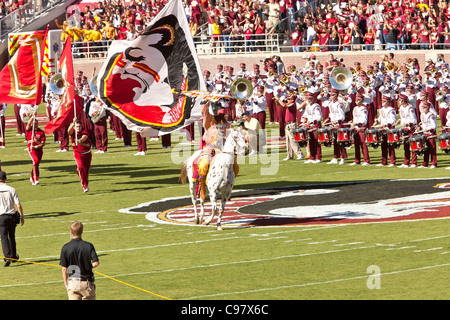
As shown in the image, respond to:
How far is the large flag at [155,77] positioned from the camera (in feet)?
79.5

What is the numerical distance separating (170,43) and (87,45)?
25.3 m

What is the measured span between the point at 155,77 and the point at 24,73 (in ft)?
14.6

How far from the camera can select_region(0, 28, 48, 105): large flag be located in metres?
27.1

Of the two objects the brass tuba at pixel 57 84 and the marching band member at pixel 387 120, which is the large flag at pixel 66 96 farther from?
the marching band member at pixel 387 120

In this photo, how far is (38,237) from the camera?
18.8 meters

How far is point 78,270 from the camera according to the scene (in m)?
11.5

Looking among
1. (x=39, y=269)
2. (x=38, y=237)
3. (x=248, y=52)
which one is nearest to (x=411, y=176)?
(x=38, y=237)

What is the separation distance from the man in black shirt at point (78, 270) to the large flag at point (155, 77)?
12.3 meters

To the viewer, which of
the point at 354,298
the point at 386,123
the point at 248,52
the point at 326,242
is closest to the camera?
the point at 354,298

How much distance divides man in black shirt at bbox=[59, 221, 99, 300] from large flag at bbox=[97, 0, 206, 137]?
12.3 m

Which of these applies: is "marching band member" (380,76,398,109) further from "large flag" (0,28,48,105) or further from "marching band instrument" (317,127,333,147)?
"large flag" (0,28,48,105)

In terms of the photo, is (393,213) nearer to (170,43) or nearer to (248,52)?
(170,43)


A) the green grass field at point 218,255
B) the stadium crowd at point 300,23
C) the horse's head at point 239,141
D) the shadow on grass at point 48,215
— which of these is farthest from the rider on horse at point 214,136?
the stadium crowd at point 300,23

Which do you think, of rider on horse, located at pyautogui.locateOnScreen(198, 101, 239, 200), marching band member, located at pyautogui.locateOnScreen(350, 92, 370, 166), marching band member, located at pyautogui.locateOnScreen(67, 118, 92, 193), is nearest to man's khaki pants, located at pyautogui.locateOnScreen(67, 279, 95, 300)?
rider on horse, located at pyautogui.locateOnScreen(198, 101, 239, 200)
